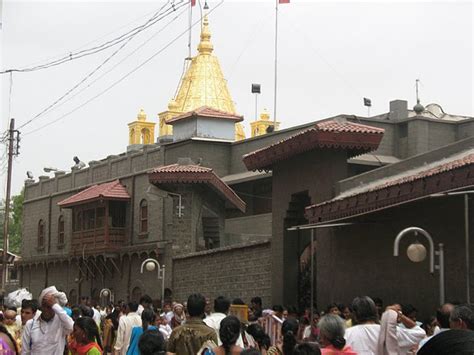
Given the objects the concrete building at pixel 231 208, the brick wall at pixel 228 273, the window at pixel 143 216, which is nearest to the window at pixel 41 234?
the concrete building at pixel 231 208

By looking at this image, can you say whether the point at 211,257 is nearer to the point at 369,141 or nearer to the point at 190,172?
the point at 190,172

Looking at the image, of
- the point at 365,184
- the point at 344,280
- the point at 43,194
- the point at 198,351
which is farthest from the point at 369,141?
the point at 43,194

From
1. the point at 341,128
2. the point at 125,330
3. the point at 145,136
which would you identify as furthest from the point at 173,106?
the point at 125,330

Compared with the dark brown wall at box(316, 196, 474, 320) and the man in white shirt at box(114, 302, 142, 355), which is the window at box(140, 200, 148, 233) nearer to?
the dark brown wall at box(316, 196, 474, 320)

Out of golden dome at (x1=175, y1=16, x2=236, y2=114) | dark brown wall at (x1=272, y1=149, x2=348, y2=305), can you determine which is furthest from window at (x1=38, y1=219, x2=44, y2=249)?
dark brown wall at (x1=272, y1=149, x2=348, y2=305)

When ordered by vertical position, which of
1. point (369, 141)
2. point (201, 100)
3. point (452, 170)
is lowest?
point (452, 170)

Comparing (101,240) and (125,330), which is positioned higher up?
(101,240)

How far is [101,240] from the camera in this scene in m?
46.2

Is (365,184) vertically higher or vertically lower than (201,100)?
lower

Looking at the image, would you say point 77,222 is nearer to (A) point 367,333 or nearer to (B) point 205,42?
(B) point 205,42

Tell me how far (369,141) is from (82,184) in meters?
31.4

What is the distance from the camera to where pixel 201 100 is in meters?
57.3

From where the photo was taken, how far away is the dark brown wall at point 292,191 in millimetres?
23547

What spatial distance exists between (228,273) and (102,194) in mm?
16766
